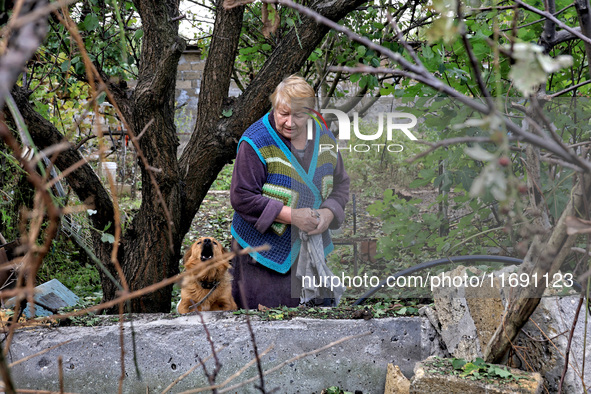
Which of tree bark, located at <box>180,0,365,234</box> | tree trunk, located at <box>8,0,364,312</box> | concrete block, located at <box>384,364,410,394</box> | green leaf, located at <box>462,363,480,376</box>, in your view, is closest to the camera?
green leaf, located at <box>462,363,480,376</box>

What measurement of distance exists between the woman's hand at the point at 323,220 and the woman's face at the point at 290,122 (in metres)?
0.48

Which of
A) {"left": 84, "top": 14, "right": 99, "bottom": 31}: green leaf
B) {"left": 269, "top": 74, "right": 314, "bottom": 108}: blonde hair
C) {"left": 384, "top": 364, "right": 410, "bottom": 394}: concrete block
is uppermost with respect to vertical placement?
{"left": 84, "top": 14, "right": 99, "bottom": 31}: green leaf

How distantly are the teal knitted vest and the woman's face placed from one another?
0.19ft

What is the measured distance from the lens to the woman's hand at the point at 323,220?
3.33 m

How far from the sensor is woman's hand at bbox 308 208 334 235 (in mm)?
3334

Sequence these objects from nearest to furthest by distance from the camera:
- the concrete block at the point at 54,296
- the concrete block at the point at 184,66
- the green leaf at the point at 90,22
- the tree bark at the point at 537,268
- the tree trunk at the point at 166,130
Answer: the tree bark at the point at 537,268 < the green leaf at the point at 90,22 < the tree trunk at the point at 166,130 < the concrete block at the point at 54,296 < the concrete block at the point at 184,66

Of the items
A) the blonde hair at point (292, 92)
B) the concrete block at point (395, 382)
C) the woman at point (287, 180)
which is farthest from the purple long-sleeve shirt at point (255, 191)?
the concrete block at point (395, 382)

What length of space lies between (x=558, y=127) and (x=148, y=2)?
2591mm

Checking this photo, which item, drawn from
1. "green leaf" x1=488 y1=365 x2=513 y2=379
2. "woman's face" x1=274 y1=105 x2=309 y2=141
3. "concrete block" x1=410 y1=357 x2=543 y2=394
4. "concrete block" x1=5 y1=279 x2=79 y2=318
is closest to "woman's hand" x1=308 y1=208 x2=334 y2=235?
"woman's face" x1=274 y1=105 x2=309 y2=141

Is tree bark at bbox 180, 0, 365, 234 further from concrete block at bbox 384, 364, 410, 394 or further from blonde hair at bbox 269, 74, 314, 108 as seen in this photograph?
concrete block at bbox 384, 364, 410, 394

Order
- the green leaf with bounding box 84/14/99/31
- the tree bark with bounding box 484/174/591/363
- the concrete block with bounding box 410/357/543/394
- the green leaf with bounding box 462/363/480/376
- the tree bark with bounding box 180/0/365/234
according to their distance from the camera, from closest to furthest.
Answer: the tree bark with bounding box 484/174/591/363 < the concrete block with bounding box 410/357/543/394 < the green leaf with bounding box 462/363/480/376 < the green leaf with bounding box 84/14/99/31 < the tree bark with bounding box 180/0/365/234

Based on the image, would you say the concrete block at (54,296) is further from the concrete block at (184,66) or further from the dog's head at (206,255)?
the concrete block at (184,66)

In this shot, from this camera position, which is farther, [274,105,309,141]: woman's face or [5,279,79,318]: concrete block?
[5,279,79,318]: concrete block

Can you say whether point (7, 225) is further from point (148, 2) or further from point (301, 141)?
point (301, 141)
